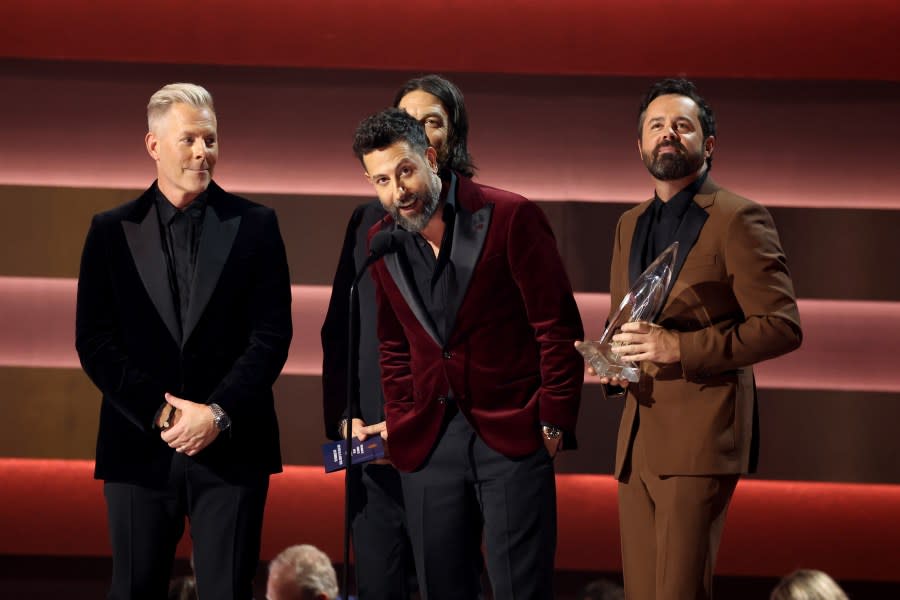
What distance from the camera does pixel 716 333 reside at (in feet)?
9.30

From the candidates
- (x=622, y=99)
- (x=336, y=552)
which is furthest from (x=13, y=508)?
(x=622, y=99)

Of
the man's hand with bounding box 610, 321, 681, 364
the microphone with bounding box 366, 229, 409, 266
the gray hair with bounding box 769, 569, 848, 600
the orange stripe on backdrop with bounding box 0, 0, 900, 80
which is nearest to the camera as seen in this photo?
the microphone with bounding box 366, 229, 409, 266

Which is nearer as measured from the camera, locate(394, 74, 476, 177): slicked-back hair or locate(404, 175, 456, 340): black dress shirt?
locate(404, 175, 456, 340): black dress shirt

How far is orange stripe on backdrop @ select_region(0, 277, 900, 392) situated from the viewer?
4527 millimetres

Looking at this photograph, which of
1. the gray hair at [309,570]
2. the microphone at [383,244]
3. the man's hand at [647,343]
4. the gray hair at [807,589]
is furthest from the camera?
the gray hair at [309,570]

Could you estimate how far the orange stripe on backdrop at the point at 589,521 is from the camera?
4.48 metres

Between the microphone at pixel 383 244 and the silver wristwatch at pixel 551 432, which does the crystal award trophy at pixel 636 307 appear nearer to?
the silver wristwatch at pixel 551 432

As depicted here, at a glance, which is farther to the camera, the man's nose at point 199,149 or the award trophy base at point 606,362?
the man's nose at point 199,149

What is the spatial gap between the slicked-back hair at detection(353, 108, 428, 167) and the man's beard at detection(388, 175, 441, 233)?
0.33 ft

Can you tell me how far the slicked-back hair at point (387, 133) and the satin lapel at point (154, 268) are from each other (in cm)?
62

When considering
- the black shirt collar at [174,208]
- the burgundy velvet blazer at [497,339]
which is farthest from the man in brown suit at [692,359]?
the black shirt collar at [174,208]

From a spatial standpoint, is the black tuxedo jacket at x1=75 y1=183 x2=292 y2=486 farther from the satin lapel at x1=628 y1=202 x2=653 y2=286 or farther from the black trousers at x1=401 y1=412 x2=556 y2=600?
the satin lapel at x1=628 y1=202 x2=653 y2=286

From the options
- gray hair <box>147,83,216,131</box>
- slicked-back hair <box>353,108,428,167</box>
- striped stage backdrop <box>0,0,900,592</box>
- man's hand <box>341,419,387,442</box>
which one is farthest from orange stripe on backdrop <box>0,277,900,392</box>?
slicked-back hair <box>353,108,428,167</box>

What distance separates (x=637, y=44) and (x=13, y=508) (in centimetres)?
320
